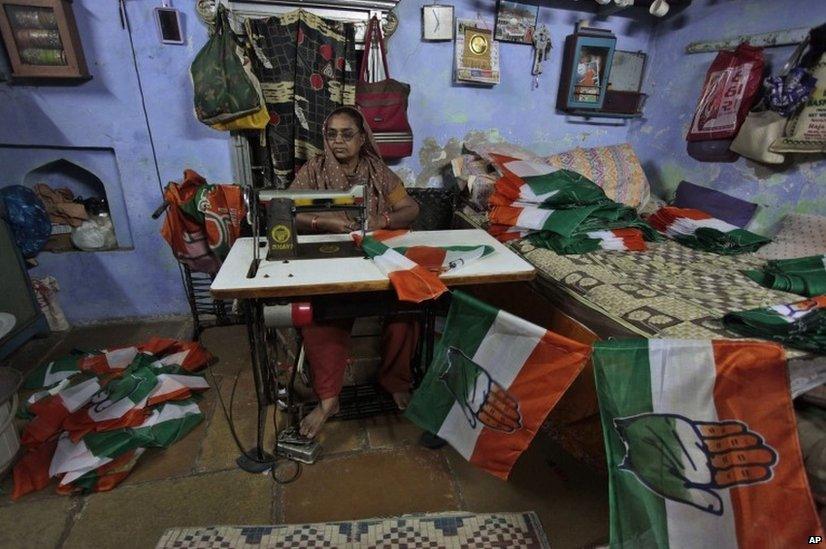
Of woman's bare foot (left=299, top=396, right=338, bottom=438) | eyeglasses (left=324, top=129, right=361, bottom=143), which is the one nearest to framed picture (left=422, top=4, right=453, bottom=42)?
eyeglasses (left=324, top=129, right=361, bottom=143)

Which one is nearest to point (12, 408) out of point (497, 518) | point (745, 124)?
point (497, 518)

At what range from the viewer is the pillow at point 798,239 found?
1879 millimetres

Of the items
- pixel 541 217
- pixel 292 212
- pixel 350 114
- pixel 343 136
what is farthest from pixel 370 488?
pixel 350 114

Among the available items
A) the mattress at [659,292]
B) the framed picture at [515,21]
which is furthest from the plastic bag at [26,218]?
the framed picture at [515,21]

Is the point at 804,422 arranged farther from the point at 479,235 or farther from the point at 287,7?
the point at 287,7

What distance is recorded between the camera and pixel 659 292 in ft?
5.03

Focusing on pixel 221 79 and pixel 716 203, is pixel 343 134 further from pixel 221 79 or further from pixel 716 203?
pixel 716 203

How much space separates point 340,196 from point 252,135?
139 cm

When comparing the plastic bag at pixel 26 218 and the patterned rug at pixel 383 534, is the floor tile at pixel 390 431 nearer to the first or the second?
the patterned rug at pixel 383 534

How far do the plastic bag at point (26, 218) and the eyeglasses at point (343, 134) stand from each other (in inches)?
75.0

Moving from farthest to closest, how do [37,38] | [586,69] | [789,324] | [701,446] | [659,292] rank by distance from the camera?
[586,69] → [37,38] → [659,292] → [789,324] → [701,446]

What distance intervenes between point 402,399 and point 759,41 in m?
2.72

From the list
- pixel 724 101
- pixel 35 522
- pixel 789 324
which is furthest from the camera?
pixel 724 101

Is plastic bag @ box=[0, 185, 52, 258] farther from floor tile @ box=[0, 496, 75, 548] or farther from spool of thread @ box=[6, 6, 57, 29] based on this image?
floor tile @ box=[0, 496, 75, 548]
